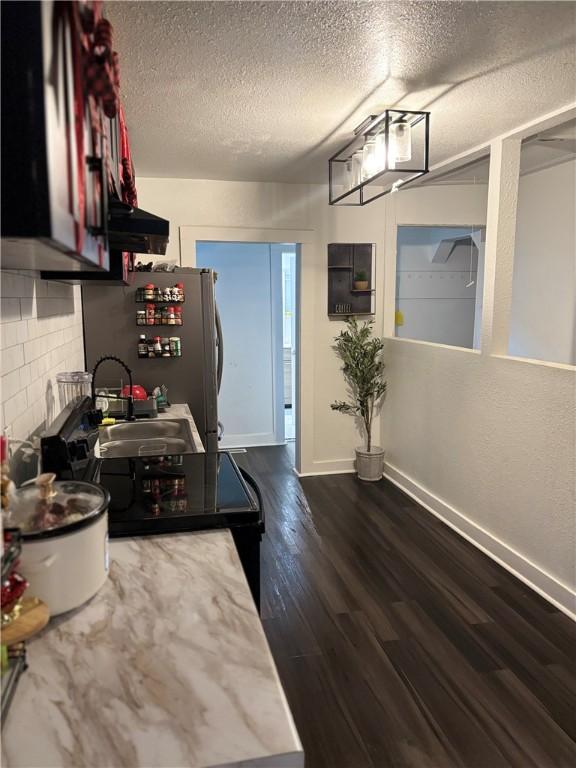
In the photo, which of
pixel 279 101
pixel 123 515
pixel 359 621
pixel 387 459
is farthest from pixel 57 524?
pixel 387 459

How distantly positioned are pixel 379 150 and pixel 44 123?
214 centimetres

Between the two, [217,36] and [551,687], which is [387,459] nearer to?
[551,687]

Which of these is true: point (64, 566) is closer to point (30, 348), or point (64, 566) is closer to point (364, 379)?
point (30, 348)

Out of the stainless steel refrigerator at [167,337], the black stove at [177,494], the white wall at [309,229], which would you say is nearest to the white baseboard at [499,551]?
the white wall at [309,229]

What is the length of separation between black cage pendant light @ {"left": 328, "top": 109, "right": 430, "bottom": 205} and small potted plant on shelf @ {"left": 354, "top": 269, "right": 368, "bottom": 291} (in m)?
1.25

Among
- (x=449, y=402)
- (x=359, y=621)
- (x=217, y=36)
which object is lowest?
(x=359, y=621)

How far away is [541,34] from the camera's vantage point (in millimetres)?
1877

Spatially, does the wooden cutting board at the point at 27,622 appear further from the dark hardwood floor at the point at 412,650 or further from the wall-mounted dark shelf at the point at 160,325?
the wall-mounted dark shelf at the point at 160,325

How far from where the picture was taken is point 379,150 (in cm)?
249

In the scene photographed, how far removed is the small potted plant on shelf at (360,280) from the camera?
441cm

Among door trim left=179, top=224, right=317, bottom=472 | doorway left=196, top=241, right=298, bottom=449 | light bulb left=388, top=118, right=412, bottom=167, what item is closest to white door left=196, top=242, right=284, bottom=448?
doorway left=196, top=241, right=298, bottom=449

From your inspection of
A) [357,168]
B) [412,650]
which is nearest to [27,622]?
[412,650]

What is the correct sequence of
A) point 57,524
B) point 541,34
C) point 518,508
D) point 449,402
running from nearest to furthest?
1. point 57,524
2. point 541,34
3. point 518,508
4. point 449,402

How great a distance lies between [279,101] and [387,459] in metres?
3.05
